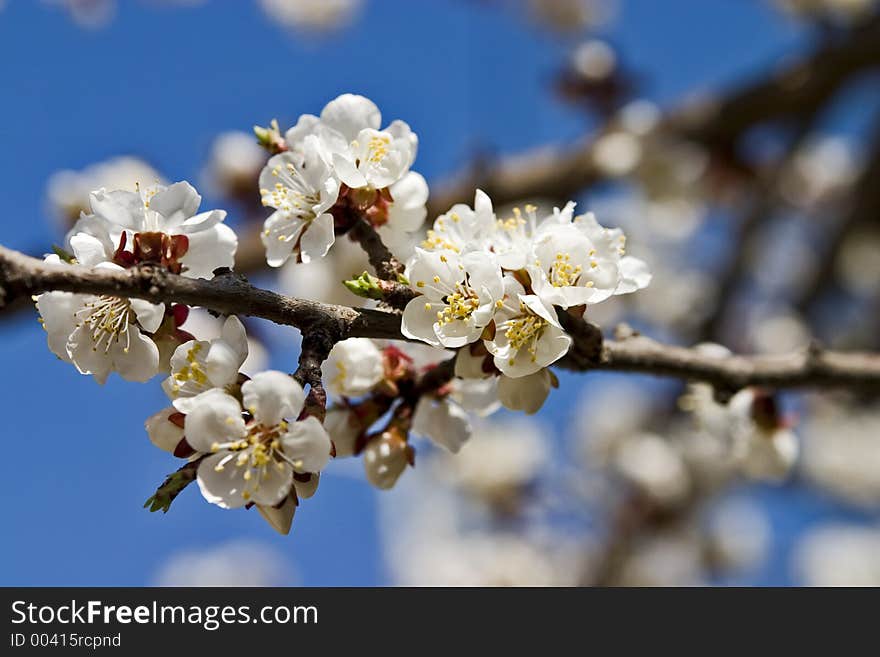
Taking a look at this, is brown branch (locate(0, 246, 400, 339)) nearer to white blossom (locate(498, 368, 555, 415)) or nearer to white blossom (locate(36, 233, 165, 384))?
white blossom (locate(36, 233, 165, 384))

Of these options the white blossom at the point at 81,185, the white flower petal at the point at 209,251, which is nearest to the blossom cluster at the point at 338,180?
the white flower petal at the point at 209,251

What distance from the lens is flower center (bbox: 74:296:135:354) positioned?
1.27 metres

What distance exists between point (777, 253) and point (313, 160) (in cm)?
488

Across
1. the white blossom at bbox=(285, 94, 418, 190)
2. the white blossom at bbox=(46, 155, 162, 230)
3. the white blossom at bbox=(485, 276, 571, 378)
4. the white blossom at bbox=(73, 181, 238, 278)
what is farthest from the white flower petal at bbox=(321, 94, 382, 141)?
the white blossom at bbox=(46, 155, 162, 230)

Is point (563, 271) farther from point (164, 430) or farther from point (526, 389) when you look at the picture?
point (164, 430)

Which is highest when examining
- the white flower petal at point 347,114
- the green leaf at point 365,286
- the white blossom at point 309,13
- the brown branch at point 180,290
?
the white blossom at point 309,13

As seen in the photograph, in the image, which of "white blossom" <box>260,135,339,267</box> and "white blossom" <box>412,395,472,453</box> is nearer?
"white blossom" <box>260,135,339,267</box>

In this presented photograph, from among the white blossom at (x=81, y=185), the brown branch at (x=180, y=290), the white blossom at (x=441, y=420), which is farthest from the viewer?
the white blossom at (x=81, y=185)

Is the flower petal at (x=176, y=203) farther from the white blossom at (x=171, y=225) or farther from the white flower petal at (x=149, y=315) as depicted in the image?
the white flower petal at (x=149, y=315)

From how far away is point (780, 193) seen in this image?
5.09 meters

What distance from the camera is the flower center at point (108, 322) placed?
1273 millimetres

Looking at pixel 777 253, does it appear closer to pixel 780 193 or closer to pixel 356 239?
pixel 780 193

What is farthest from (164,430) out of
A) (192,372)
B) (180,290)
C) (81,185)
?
(81,185)
